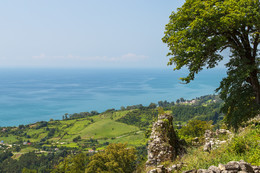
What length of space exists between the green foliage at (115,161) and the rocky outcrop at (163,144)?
9874 mm

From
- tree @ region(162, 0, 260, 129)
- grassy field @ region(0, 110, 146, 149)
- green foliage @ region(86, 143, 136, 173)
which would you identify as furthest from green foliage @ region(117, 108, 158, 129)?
tree @ region(162, 0, 260, 129)

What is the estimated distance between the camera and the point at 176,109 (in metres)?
180

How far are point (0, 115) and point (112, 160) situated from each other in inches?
8812

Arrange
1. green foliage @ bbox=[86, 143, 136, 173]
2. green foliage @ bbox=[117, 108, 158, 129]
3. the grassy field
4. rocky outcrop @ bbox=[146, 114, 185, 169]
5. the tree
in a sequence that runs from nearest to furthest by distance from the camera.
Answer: the tree → rocky outcrop @ bbox=[146, 114, 185, 169] → green foliage @ bbox=[86, 143, 136, 173] → the grassy field → green foliage @ bbox=[117, 108, 158, 129]

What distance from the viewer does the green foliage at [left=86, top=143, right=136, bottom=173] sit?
23.0m

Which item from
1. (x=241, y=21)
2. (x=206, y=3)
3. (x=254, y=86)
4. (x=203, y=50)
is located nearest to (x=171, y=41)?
(x=203, y=50)

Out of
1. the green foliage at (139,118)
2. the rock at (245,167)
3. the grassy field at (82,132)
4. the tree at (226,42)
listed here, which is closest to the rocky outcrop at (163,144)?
the tree at (226,42)

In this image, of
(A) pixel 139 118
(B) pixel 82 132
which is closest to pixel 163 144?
(B) pixel 82 132

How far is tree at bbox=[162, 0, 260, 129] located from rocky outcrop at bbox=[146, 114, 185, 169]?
4644 millimetres

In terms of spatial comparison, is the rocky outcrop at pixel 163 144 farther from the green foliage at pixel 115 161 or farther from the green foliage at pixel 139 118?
the green foliage at pixel 139 118

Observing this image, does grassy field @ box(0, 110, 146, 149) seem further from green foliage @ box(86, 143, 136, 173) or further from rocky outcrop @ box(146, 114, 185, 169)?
rocky outcrop @ box(146, 114, 185, 169)

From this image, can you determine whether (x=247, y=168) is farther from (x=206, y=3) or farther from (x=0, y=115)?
(x=0, y=115)

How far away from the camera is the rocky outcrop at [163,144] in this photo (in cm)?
1316

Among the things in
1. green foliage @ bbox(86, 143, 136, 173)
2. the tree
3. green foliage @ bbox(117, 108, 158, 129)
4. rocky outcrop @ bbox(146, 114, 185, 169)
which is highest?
the tree
